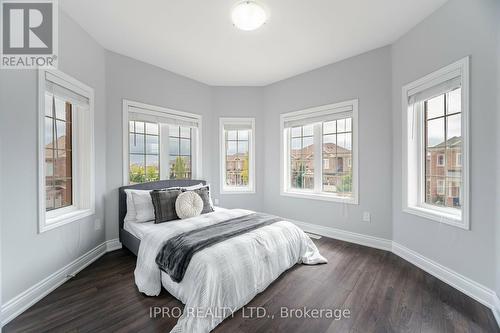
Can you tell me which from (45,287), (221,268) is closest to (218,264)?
(221,268)

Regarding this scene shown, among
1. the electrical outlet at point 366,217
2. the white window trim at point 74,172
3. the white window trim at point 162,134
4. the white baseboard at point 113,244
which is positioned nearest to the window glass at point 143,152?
the white window trim at point 162,134

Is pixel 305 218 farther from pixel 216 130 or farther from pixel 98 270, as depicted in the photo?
pixel 98 270

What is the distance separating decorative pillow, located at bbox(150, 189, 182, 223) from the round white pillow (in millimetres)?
67

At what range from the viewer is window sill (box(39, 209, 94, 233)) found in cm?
197

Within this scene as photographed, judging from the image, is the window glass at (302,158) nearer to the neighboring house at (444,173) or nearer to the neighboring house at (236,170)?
the neighboring house at (236,170)

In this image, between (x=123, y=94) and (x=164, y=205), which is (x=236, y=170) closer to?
(x=164, y=205)

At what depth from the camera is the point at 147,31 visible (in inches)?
97.9

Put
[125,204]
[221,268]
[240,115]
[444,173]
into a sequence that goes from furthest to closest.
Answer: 1. [240,115]
2. [125,204]
3. [444,173]
4. [221,268]

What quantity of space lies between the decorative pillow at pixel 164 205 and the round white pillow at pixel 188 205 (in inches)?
2.6

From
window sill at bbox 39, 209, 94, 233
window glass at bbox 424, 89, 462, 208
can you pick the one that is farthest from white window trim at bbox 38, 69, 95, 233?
window glass at bbox 424, 89, 462, 208

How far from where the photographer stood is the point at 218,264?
66.2 inches

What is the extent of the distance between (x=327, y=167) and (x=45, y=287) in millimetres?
3716

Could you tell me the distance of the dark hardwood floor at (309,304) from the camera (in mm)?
1580

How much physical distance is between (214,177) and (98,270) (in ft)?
7.42
